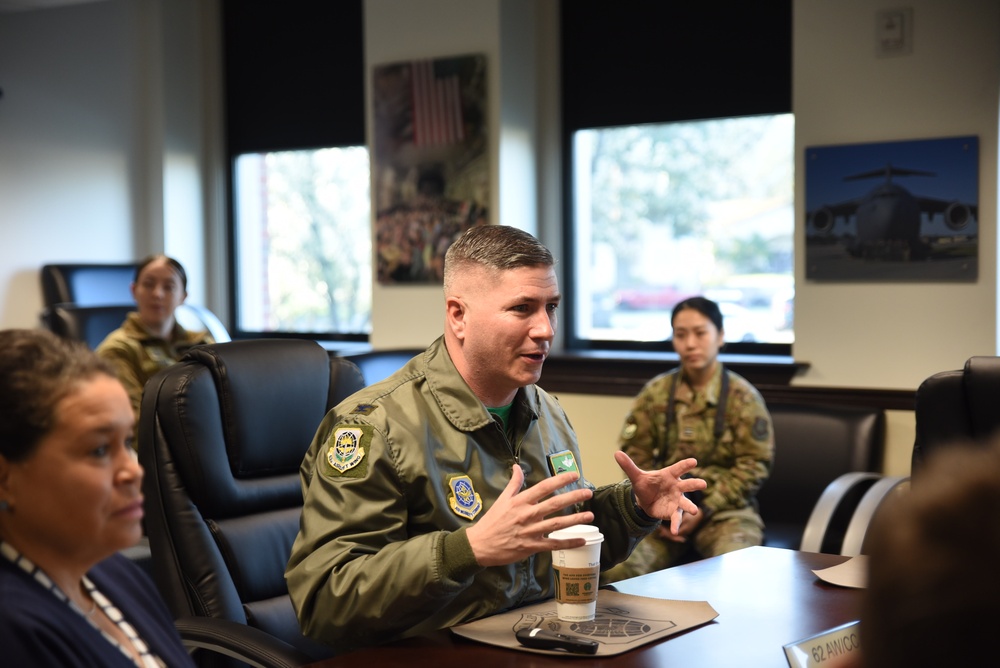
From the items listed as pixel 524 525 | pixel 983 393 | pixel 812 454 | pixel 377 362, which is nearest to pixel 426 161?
pixel 377 362

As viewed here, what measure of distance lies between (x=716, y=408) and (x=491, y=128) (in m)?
2.08

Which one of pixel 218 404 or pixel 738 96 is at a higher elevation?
pixel 738 96

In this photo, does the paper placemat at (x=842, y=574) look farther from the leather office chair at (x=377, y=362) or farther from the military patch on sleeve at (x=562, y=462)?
the leather office chair at (x=377, y=362)

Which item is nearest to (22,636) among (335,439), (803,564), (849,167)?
(335,439)

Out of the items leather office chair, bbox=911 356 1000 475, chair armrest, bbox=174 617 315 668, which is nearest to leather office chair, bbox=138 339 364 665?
chair armrest, bbox=174 617 315 668

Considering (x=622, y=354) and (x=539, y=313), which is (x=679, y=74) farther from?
(x=539, y=313)

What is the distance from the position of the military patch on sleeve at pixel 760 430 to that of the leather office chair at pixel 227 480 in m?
2.06

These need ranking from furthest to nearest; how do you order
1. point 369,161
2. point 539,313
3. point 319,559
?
point 369,161 < point 539,313 < point 319,559

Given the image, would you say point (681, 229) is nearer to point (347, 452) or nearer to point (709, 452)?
point (709, 452)

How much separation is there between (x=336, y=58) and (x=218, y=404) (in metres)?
4.55

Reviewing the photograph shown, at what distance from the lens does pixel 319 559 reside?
5.92ft

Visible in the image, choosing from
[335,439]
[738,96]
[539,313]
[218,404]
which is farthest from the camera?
[738,96]

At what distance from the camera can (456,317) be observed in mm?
2125

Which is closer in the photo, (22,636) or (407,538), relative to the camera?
(22,636)
